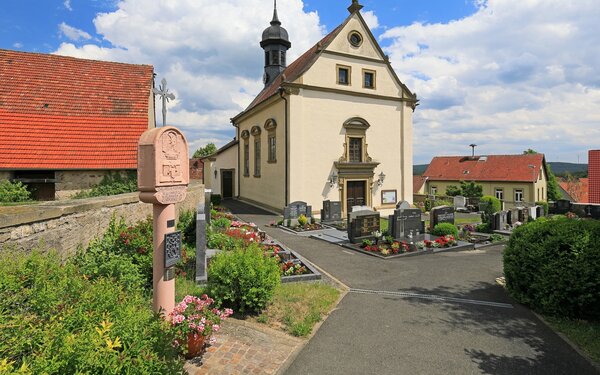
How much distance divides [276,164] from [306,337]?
17.2 meters

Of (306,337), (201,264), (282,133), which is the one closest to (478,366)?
(306,337)

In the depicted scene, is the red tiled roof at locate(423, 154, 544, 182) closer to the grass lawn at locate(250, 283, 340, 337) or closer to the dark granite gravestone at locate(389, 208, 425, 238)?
the dark granite gravestone at locate(389, 208, 425, 238)

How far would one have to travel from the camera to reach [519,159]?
43812mm

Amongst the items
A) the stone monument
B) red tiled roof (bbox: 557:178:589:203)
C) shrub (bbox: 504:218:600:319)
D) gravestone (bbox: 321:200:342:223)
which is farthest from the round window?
red tiled roof (bbox: 557:178:589:203)

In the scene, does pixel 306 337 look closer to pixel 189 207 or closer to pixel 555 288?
pixel 555 288

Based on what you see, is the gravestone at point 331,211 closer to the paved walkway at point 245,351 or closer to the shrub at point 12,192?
the shrub at point 12,192

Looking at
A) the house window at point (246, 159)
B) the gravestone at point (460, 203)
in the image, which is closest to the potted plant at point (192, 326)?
the house window at point (246, 159)

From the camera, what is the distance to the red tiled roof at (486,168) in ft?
138

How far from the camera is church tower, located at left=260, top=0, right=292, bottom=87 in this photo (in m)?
29.8

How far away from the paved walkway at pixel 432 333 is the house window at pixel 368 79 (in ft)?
53.0

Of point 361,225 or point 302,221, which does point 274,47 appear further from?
point 361,225

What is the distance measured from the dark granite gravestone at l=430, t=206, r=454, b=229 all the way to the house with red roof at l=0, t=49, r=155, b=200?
13.2 m

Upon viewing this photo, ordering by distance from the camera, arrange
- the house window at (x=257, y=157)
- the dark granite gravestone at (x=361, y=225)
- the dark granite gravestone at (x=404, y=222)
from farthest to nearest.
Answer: the house window at (x=257, y=157) → the dark granite gravestone at (x=404, y=222) → the dark granite gravestone at (x=361, y=225)

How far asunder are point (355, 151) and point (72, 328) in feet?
67.9
